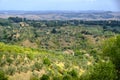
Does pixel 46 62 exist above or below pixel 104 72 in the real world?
below

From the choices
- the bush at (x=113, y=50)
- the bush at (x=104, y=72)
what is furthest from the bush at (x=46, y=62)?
the bush at (x=104, y=72)

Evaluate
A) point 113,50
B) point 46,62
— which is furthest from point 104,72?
point 46,62

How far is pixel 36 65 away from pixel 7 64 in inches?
110

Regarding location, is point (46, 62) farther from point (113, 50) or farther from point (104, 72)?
point (104, 72)

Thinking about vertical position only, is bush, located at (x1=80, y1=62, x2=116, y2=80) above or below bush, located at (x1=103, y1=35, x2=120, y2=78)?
below

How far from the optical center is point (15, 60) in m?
33.2

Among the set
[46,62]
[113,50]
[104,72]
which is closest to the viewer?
[104,72]

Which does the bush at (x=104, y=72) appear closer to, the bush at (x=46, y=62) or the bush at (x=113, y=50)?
the bush at (x=113, y=50)

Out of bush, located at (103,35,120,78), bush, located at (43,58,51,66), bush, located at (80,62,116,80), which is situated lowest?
bush, located at (43,58,51,66)

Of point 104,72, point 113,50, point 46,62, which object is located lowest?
point 46,62

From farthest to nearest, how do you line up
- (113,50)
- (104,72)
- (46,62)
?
(46,62)
(113,50)
(104,72)

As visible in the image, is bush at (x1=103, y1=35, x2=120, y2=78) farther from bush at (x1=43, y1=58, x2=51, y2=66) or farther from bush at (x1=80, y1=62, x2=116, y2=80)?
bush at (x1=43, y1=58, x2=51, y2=66)

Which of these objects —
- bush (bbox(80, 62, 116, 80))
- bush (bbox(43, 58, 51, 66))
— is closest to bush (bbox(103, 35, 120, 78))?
bush (bbox(80, 62, 116, 80))

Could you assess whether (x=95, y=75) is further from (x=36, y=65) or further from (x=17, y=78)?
(x=36, y=65)
